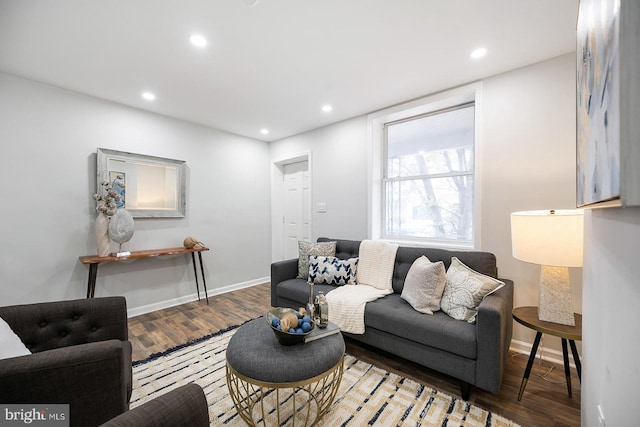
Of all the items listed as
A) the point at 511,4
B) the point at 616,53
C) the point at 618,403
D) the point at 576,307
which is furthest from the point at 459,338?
the point at 511,4

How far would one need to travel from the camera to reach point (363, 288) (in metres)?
2.50

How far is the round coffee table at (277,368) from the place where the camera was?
125 centimetres

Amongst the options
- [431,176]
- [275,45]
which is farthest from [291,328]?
[431,176]

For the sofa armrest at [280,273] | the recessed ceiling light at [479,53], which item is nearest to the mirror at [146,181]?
the sofa armrest at [280,273]

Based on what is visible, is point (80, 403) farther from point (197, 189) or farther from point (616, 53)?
point (197, 189)

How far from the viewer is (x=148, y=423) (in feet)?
2.43

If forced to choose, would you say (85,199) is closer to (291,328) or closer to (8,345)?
(8,345)

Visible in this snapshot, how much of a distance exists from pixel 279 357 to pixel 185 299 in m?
2.83

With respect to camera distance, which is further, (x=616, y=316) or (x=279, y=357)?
(x=279, y=357)

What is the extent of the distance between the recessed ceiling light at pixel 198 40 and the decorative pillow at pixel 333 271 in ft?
7.11

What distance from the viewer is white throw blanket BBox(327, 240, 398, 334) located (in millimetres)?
2141

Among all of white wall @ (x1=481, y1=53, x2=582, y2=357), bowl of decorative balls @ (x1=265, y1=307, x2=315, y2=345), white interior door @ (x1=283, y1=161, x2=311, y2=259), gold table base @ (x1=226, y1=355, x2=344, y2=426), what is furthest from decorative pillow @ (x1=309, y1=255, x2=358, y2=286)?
white interior door @ (x1=283, y1=161, x2=311, y2=259)

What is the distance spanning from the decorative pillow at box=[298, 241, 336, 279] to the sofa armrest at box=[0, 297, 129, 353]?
5.53 feet

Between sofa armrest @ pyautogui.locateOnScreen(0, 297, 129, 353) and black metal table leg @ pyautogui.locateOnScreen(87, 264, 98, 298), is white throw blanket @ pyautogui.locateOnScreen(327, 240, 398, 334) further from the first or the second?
black metal table leg @ pyautogui.locateOnScreen(87, 264, 98, 298)
